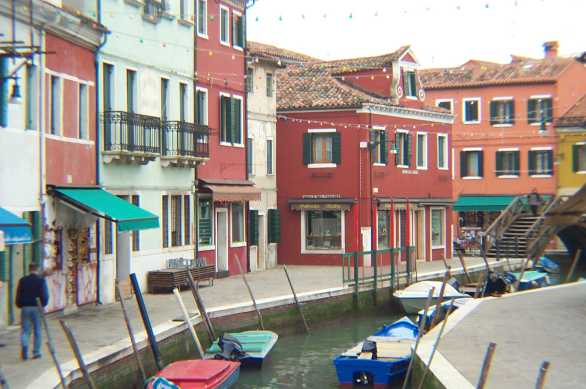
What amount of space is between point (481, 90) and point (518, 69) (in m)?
2.15

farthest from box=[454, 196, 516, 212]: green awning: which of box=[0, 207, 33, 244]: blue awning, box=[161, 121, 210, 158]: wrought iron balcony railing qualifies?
box=[0, 207, 33, 244]: blue awning

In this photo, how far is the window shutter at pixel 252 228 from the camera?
114 feet

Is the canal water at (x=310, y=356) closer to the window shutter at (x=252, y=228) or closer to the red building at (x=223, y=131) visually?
the red building at (x=223, y=131)

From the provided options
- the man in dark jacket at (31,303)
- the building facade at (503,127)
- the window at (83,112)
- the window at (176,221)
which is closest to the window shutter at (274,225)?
the window at (176,221)

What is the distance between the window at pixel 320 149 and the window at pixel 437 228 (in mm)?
6319

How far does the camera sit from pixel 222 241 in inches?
1296

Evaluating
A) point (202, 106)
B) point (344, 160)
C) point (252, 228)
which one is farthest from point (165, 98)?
point (344, 160)

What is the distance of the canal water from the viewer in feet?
67.6

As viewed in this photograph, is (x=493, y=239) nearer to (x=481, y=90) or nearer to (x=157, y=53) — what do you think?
(x=481, y=90)

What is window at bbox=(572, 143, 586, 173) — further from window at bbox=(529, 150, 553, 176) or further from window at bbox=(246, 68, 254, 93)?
window at bbox=(246, 68, 254, 93)

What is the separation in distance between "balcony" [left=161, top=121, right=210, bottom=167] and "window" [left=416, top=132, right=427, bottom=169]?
1373 cm

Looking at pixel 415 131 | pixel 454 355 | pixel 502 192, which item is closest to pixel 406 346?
pixel 454 355

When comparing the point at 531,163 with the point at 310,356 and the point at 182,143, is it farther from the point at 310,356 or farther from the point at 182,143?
the point at 310,356

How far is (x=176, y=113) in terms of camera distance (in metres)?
29.3
